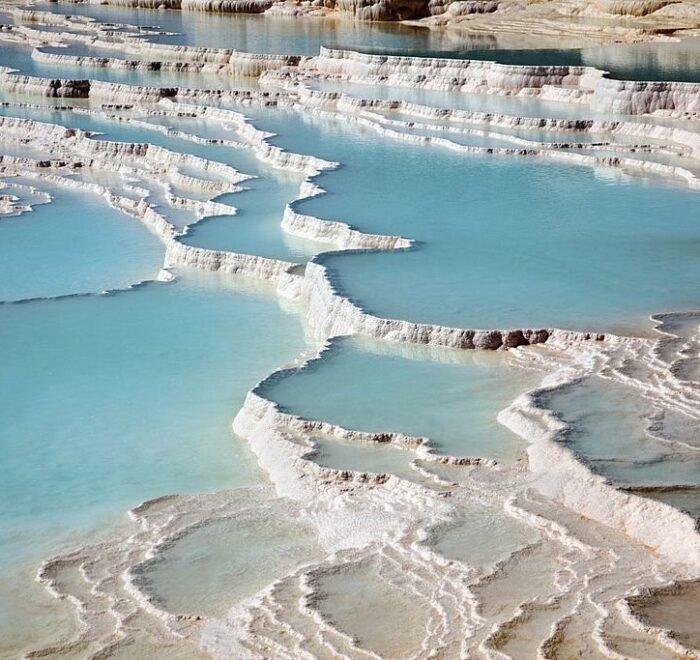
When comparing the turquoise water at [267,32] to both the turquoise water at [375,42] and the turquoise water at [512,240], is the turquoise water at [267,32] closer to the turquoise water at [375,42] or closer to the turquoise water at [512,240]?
the turquoise water at [375,42]

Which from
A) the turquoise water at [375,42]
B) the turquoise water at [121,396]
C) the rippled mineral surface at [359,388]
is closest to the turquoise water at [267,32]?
the turquoise water at [375,42]

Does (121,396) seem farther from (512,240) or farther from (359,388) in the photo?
(512,240)

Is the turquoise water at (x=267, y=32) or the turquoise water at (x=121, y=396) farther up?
the turquoise water at (x=267, y=32)

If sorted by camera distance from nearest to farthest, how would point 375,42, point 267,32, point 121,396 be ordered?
point 121,396, point 375,42, point 267,32

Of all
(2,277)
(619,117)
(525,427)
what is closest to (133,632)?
(525,427)

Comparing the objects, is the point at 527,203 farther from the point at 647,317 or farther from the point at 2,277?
the point at 2,277

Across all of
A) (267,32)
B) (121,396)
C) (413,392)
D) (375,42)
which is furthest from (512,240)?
(267,32)
